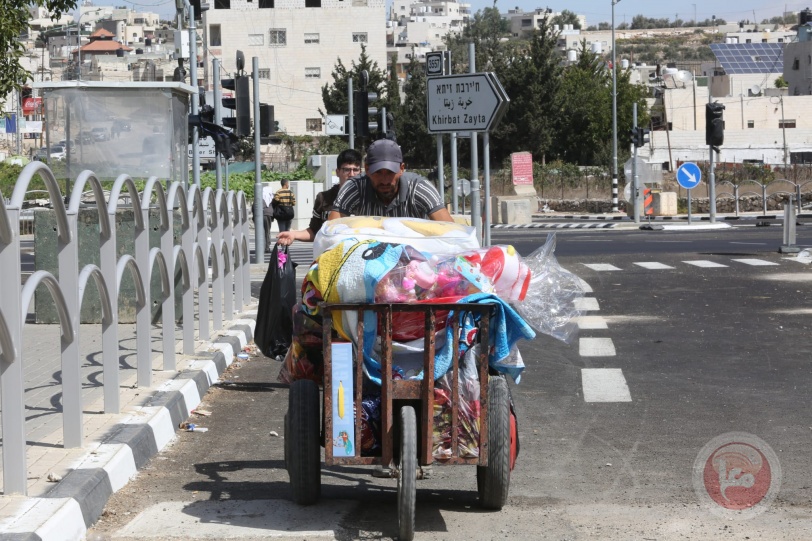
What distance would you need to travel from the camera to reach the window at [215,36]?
311ft

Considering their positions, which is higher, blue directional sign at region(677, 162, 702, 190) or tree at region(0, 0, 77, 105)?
tree at region(0, 0, 77, 105)

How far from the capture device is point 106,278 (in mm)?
7523

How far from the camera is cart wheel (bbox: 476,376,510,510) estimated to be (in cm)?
572

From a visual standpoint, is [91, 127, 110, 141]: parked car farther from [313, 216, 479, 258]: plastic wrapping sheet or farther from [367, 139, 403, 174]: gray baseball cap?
[313, 216, 479, 258]: plastic wrapping sheet

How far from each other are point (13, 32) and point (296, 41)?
7954 centimetres

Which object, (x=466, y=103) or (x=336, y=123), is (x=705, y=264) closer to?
(x=466, y=103)

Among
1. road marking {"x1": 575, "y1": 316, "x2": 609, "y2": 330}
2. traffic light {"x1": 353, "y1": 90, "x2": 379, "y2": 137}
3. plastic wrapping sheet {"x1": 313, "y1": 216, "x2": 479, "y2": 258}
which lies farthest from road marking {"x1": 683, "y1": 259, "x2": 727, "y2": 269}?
plastic wrapping sheet {"x1": 313, "y1": 216, "x2": 479, "y2": 258}

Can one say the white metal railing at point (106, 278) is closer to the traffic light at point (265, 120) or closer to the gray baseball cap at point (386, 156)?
the gray baseball cap at point (386, 156)

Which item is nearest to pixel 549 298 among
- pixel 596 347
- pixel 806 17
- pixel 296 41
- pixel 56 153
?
pixel 596 347

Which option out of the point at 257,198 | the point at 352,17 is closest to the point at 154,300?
the point at 257,198

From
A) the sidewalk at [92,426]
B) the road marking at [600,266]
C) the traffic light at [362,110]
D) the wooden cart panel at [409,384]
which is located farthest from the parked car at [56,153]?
the road marking at [600,266]

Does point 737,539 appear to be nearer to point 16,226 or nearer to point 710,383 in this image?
point 16,226

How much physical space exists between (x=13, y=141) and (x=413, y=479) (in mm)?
99887

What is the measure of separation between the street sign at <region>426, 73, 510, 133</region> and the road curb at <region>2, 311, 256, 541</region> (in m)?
5.65
